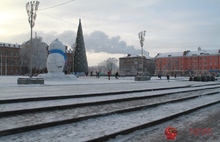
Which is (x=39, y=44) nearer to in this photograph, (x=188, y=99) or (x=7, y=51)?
(x=7, y=51)

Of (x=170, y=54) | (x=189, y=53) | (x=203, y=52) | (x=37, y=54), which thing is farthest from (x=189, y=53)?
(x=37, y=54)

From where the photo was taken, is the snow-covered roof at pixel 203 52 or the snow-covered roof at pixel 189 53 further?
the snow-covered roof at pixel 189 53

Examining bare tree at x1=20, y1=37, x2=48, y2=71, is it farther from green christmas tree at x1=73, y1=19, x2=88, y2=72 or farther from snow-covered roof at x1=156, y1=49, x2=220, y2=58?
snow-covered roof at x1=156, y1=49, x2=220, y2=58

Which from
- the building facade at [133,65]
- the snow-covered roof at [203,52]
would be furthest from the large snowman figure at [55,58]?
the snow-covered roof at [203,52]

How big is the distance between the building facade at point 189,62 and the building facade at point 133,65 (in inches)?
419

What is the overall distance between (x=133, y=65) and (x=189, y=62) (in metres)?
31.6

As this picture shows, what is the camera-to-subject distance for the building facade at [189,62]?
10506 centimetres

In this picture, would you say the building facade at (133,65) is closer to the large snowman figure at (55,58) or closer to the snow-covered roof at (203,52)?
the snow-covered roof at (203,52)

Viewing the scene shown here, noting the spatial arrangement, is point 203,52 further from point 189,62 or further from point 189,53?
point 189,62

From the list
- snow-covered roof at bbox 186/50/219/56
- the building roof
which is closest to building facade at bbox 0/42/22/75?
the building roof

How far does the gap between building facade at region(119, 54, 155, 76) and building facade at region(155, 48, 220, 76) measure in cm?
1064

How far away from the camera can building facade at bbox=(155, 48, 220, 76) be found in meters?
105

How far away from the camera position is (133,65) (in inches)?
5064

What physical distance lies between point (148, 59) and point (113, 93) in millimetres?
127445
